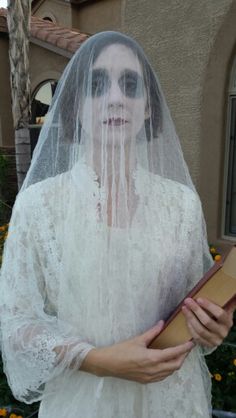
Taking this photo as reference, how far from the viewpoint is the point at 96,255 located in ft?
3.11

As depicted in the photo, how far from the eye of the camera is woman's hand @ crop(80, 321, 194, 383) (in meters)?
0.83

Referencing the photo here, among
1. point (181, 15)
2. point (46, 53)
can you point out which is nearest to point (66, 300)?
point (181, 15)

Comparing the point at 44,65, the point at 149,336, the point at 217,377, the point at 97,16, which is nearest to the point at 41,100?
the point at 44,65

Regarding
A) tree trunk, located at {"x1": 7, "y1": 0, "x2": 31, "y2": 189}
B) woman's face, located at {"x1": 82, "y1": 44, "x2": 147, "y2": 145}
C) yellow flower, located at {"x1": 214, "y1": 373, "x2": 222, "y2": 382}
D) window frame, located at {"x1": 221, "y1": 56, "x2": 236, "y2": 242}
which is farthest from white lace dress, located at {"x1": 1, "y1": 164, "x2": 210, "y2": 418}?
window frame, located at {"x1": 221, "y1": 56, "x2": 236, "y2": 242}

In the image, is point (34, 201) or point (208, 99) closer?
point (34, 201)

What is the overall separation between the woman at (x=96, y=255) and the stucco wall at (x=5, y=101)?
278 inches

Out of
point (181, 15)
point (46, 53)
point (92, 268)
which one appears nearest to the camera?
point (92, 268)

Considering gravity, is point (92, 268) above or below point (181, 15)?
below

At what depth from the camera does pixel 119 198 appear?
39.7 inches

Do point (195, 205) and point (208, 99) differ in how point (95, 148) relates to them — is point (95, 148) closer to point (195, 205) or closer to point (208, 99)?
point (195, 205)

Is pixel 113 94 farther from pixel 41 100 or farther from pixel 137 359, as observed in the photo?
pixel 41 100

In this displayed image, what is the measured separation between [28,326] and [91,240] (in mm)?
254

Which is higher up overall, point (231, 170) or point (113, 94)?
point (113, 94)

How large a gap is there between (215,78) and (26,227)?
2880 mm
